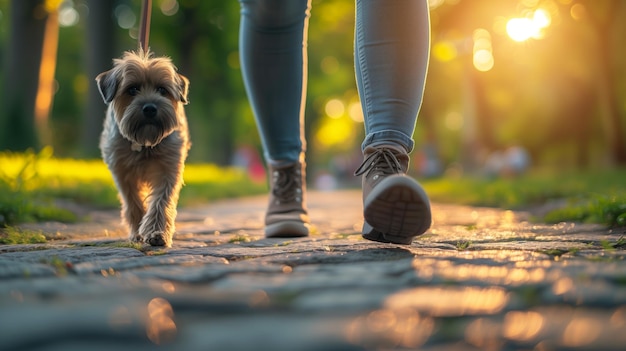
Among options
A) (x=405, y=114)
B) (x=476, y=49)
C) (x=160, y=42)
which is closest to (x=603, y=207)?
(x=405, y=114)

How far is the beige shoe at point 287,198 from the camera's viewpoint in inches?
158

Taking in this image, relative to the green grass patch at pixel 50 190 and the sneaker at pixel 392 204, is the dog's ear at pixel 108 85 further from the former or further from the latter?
the sneaker at pixel 392 204

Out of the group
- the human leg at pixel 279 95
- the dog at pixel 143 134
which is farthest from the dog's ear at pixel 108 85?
the human leg at pixel 279 95

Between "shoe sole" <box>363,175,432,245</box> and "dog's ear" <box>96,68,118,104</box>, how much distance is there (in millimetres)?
2055

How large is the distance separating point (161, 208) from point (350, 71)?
105ft

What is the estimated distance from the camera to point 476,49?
23.2 m

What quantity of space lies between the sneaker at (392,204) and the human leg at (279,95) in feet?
2.94

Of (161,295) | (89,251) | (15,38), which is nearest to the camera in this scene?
(161,295)

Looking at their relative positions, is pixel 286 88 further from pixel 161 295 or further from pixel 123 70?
pixel 161 295

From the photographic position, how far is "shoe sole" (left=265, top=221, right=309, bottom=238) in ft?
13.0

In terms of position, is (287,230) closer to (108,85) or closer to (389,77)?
(389,77)

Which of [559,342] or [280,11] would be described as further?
[280,11]

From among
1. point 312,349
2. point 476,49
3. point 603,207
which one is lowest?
point 312,349

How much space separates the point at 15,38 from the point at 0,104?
1.71 meters
